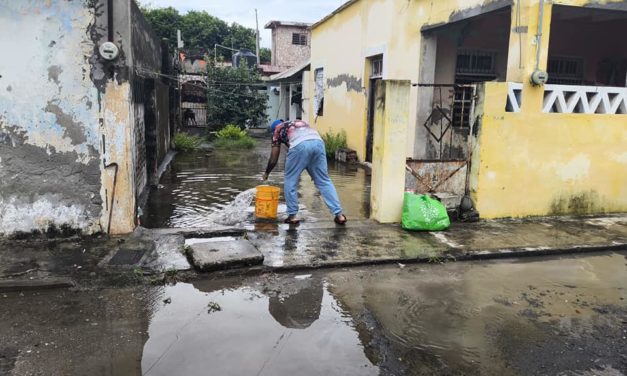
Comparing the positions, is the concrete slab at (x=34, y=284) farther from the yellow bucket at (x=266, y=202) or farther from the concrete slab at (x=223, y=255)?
the yellow bucket at (x=266, y=202)

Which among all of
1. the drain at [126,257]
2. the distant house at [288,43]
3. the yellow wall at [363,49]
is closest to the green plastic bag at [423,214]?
the yellow wall at [363,49]

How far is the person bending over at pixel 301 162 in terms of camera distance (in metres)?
6.90

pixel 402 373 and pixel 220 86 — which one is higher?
pixel 220 86

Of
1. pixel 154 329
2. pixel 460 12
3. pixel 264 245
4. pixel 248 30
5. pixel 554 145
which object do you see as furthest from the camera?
pixel 248 30

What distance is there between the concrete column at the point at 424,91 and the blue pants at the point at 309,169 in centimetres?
430

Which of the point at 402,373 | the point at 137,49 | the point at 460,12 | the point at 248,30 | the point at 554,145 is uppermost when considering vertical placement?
the point at 248,30

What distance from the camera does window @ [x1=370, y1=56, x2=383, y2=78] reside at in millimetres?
12750

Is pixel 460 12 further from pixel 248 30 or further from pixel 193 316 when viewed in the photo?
pixel 248 30

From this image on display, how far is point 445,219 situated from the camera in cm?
684

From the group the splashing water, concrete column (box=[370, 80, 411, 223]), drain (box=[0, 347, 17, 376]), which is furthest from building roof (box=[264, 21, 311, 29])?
drain (box=[0, 347, 17, 376])

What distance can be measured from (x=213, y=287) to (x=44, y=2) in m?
3.69

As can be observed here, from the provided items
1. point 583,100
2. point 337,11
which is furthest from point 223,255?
point 337,11

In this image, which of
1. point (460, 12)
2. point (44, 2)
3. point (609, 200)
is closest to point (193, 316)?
point (44, 2)

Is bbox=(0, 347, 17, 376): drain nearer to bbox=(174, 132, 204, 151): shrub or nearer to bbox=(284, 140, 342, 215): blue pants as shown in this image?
bbox=(284, 140, 342, 215): blue pants
